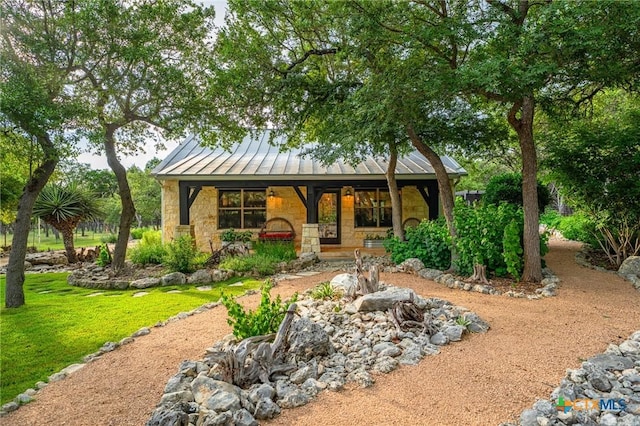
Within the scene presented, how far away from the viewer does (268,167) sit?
11227 millimetres

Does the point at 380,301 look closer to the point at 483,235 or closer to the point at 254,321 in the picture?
the point at 254,321

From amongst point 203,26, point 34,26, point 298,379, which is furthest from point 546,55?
point 34,26

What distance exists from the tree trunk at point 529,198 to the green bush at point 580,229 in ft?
11.3

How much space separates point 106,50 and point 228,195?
6.19m

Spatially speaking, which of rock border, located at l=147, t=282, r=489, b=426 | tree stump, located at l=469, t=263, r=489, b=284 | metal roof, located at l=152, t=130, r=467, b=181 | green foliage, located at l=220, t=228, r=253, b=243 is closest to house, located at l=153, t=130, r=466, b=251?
metal roof, located at l=152, t=130, r=467, b=181

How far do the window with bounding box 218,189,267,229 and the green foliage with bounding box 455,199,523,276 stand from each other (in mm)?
7374

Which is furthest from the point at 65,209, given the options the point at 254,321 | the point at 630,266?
the point at 630,266

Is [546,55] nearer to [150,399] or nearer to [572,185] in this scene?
[572,185]

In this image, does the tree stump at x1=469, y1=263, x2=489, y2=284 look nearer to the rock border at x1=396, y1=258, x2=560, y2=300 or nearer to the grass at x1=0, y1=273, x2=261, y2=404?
the rock border at x1=396, y1=258, x2=560, y2=300

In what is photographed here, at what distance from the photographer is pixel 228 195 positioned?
476 inches

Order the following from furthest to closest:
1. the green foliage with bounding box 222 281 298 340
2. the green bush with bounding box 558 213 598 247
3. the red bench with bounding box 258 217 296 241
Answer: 1. the red bench with bounding box 258 217 296 241
2. the green bush with bounding box 558 213 598 247
3. the green foliage with bounding box 222 281 298 340

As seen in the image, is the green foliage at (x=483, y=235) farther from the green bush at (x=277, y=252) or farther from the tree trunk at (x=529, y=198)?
the green bush at (x=277, y=252)

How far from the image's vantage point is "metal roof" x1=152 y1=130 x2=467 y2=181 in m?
10.2

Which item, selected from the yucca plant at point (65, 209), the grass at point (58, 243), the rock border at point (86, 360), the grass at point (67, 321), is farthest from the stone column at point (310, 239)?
the grass at point (58, 243)
